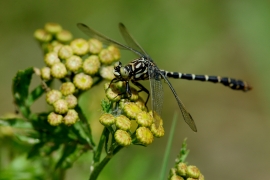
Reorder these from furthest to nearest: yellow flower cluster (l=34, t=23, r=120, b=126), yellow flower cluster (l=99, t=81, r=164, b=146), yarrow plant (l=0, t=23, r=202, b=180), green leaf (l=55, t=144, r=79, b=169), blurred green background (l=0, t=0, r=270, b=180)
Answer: blurred green background (l=0, t=0, r=270, b=180)
green leaf (l=55, t=144, r=79, b=169)
yellow flower cluster (l=34, t=23, r=120, b=126)
yarrow plant (l=0, t=23, r=202, b=180)
yellow flower cluster (l=99, t=81, r=164, b=146)

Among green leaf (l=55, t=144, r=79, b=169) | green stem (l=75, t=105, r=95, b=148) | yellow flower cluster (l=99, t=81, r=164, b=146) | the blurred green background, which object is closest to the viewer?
yellow flower cluster (l=99, t=81, r=164, b=146)

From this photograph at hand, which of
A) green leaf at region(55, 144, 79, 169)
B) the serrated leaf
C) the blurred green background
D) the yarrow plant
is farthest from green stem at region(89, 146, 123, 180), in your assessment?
the blurred green background

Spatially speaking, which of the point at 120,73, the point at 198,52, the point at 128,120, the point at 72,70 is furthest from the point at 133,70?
the point at 198,52

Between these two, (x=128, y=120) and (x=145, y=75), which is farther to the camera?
(x=145, y=75)

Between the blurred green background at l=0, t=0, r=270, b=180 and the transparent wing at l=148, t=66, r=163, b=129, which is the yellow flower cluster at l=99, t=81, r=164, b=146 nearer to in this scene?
the transparent wing at l=148, t=66, r=163, b=129

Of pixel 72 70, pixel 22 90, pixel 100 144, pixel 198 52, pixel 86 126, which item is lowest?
pixel 100 144

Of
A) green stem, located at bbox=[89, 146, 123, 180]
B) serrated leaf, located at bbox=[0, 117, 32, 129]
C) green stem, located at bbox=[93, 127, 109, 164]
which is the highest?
serrated leaf, located at bbox=[0, 117, 32, 129]

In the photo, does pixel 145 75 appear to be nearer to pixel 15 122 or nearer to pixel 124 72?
pixel 124 72
